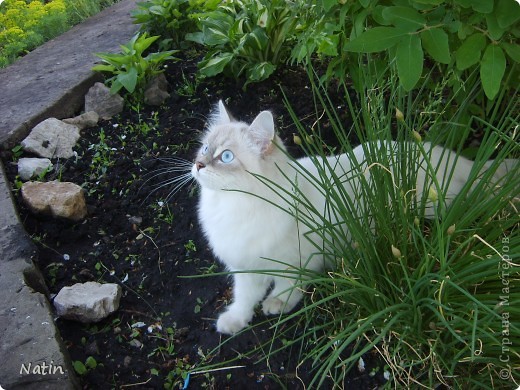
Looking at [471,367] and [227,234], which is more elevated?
[227,234]

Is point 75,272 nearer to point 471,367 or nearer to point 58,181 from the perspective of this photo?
point 58,181

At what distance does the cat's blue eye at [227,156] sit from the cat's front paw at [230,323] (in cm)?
63

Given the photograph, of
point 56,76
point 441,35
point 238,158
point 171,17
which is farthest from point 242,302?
point 56,76

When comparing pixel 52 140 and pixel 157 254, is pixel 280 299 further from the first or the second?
pixel 52 140

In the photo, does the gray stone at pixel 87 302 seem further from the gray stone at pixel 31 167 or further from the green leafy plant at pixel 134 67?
the green leafy plant at pixel 134 67

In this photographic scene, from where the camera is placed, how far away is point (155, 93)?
3.29 metres

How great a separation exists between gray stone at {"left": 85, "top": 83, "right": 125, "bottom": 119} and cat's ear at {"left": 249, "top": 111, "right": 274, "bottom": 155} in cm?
167

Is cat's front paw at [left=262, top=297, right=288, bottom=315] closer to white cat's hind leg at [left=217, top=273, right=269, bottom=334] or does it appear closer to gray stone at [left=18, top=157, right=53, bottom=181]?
white cat's hind leg at [left=217, top=273, right=269, bottom=334]

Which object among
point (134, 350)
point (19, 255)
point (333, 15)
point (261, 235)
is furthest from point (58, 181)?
point (333, 15)

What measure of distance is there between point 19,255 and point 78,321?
0.40m

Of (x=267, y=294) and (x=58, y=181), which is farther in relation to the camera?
(x=58, y=181)

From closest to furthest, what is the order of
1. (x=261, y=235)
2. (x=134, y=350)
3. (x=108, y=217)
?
(x=261, y=235) < (x=134, y=350) < (x=108, y=217)

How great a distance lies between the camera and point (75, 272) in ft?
7.93

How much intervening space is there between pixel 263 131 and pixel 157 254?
945 mm
